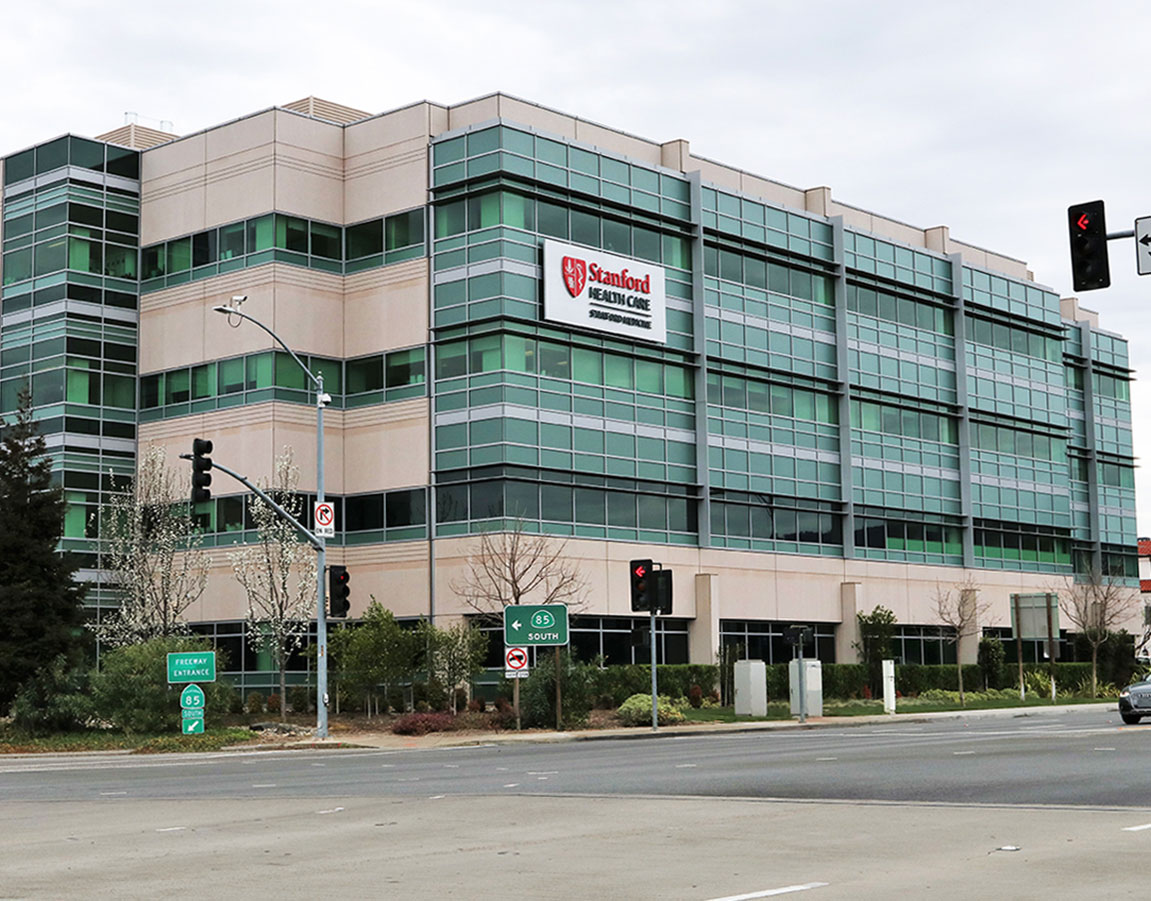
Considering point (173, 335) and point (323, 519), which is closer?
point (323, 519)

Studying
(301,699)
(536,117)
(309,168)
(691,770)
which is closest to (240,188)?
(309,168)

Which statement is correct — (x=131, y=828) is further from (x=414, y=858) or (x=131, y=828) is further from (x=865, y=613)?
(x=865, y=613)

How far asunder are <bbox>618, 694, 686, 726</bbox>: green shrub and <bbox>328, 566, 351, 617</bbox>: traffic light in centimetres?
1008

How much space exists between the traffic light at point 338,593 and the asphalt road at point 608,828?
8678 mm

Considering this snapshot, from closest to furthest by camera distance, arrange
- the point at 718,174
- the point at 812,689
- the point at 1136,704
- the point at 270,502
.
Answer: the point at 270,502
the point at 1136,704
the point at 812,689
the point at 718,174

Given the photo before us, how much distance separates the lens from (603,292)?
5322cm

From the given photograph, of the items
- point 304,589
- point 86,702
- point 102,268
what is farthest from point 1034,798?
point 102,268

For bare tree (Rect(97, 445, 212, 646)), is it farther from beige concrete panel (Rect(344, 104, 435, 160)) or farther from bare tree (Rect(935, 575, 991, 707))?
bare tree (Rect(935, 575, 991, 707))

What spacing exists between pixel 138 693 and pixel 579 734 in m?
10.7

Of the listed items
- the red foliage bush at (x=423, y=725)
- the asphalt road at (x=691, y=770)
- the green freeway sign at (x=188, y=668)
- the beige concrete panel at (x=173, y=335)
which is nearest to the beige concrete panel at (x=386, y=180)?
the beige concrete panel at (x=173, y=335)

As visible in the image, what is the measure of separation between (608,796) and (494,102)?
36827 mm

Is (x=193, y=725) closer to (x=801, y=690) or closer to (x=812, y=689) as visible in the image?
(x=801, y=690)

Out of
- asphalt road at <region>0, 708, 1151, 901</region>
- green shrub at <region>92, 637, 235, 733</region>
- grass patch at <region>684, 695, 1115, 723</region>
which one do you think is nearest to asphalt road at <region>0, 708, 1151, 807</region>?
asphalt road at <region>0, 708, 1151, 901</region>

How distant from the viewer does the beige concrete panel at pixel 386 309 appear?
52219mm
